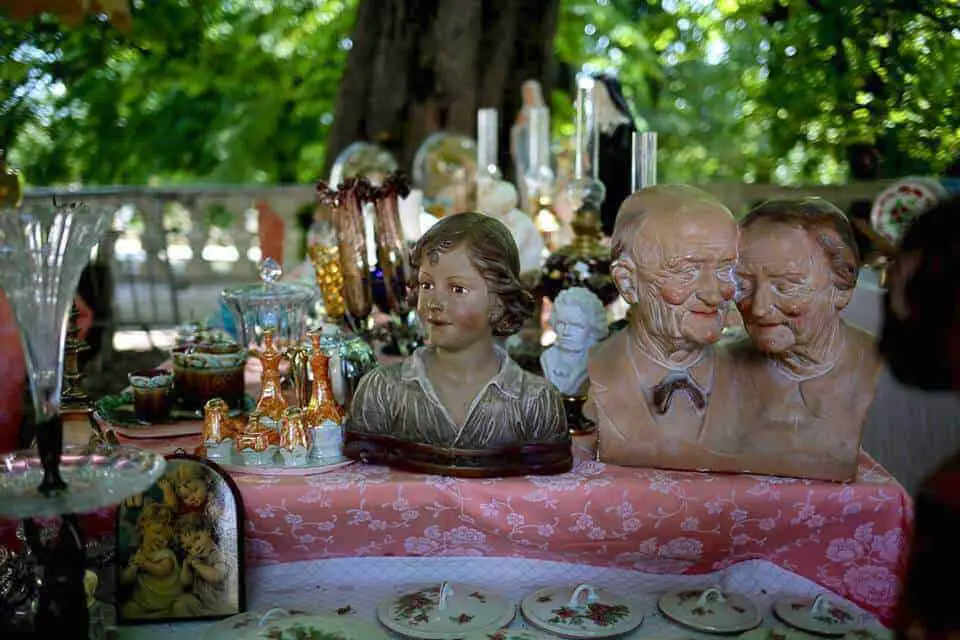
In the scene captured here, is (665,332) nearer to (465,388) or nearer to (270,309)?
(465,388)

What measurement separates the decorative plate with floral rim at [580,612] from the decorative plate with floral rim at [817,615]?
0.24m

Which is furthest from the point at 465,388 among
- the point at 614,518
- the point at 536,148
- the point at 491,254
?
the point at 536,148

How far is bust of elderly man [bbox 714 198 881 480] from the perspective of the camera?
1686 mm

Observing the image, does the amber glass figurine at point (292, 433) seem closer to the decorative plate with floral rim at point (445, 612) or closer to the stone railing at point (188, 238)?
the decorative plate with floral rim at point (445, 612)

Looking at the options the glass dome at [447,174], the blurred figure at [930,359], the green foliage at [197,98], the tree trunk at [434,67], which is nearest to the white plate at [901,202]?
the glass dome at [447,174]

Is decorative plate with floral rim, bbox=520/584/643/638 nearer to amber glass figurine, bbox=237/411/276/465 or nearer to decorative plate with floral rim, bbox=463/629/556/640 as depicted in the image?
decorative plate with floral rim, bbox=463/629/556/640

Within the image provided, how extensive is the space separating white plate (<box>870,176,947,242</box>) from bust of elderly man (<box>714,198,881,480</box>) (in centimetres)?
129

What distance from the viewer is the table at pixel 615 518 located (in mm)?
1688

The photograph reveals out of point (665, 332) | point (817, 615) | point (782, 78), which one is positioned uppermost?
point (782, 78)

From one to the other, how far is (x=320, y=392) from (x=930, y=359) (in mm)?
1216

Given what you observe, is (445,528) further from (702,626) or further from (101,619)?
(101,619)

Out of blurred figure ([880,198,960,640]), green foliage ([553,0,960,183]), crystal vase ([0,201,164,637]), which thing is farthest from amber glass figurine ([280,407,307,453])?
green foliage ([553,0,960,183])

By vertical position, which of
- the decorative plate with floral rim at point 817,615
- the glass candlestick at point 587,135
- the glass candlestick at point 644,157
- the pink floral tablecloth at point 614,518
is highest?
the glass candlestick at point 587,135

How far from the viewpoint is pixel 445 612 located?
1.54m
